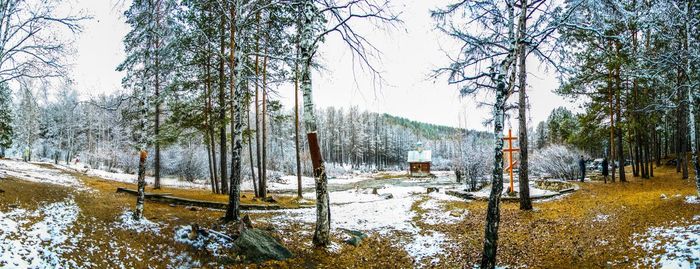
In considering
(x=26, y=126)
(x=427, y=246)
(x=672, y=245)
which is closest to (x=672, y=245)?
(x=672, y=245)

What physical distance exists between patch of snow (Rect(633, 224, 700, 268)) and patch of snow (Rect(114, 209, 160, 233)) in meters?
10.3

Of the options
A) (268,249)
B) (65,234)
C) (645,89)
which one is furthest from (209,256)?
(645,89)

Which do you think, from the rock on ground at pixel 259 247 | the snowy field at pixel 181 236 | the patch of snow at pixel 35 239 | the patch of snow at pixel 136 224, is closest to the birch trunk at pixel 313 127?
the snowy field at pixel 181 236

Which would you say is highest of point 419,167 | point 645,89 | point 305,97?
point 645,89

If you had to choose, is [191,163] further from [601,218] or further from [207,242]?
[601,218]

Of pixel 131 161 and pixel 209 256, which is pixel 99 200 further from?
pixel 131 161

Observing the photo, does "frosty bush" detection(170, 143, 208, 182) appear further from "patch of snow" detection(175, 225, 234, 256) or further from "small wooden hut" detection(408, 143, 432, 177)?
"small wooden hut" detection(408, 143, 432, 177)

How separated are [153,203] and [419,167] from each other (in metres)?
46.4

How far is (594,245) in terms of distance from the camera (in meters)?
7.51

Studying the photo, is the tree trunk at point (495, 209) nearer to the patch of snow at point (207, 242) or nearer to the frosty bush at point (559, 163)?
the patch of snow at point (207, 242)

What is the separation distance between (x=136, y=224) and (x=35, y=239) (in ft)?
6.87

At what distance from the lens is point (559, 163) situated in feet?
86.7

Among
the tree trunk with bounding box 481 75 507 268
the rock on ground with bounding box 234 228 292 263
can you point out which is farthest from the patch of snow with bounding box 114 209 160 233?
the tree trunk with bounding box 481 75 507 268

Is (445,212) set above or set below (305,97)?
below
